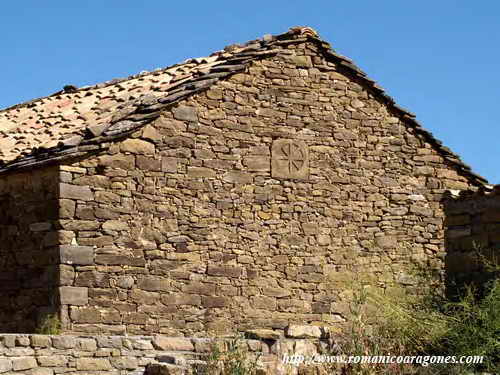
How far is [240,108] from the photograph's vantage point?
666 inches

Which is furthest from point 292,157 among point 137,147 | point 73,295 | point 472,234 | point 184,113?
point 73,295

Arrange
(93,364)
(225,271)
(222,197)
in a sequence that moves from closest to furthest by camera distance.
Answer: (93,364) → (225,271) → (222,197)

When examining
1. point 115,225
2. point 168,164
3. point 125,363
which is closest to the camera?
point 125,363

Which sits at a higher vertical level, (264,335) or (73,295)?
(73,295)

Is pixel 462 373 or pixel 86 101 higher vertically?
pixel 86 101

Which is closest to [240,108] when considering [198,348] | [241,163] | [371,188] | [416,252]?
[241,163]

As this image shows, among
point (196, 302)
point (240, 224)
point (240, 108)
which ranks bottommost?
point (196, 302)

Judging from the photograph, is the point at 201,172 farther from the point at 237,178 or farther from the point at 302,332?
the point at 302,332

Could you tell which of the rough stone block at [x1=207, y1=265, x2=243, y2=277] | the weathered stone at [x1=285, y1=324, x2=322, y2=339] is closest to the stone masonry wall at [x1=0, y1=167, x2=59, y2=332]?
the rough stone block at [x1=207, y1=265, x2=243, y2=277]

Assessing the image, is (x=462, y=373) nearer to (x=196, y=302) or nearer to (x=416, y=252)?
(x=196, y=302)

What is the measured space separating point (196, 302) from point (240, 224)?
1.36 metres

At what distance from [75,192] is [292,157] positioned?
141 inches

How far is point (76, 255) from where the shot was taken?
1509cm

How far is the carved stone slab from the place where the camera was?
1702 centimetres
